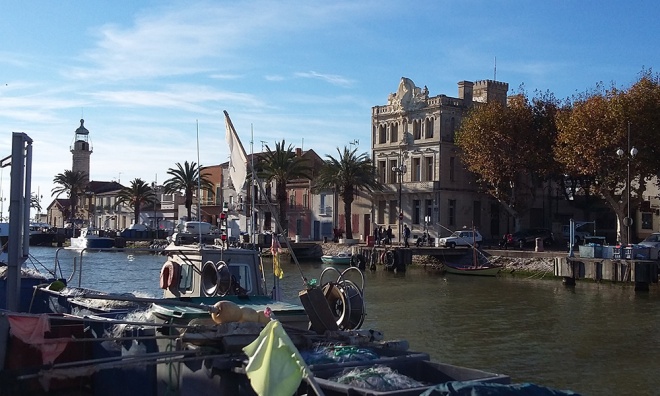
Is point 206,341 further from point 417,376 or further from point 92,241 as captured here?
point 92,241

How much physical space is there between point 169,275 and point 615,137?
41.8 metres

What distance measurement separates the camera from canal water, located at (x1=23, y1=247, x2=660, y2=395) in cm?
1925

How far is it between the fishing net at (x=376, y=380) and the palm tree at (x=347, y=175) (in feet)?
189

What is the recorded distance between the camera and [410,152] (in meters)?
68.4

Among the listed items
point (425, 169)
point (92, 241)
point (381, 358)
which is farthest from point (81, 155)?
point (381, 358)

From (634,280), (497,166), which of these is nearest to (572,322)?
(634,280)

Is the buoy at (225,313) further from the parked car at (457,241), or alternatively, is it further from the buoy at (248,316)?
the parked car at (457,241)

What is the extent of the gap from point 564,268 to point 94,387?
35007 mm

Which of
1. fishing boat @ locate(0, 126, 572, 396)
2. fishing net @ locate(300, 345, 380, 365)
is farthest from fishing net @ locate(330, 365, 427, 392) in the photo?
fishing net @ locate(300, 345, 380, 365)

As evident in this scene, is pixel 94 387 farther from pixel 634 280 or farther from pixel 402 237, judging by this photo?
pixel 402 237

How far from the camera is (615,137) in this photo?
50.2 metres

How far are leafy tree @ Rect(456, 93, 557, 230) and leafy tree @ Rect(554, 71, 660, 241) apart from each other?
587 centimetres

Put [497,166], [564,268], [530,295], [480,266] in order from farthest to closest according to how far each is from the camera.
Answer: [497,166]
[480,266]
[564,268]
[530,295]

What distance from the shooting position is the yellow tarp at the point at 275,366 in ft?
21.5
